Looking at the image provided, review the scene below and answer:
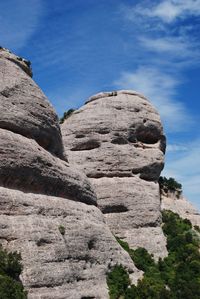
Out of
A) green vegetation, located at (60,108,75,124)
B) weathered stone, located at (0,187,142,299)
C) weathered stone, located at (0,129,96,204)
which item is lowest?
weathered stone, located at (0,187,142,299)

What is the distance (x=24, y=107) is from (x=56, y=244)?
33.6 feet

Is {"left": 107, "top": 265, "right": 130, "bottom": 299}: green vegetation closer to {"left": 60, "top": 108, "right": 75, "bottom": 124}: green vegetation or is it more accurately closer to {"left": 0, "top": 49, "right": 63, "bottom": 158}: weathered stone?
{"left": 0, "top": 49, "right": 63, "bottom": 158}: weathered stone

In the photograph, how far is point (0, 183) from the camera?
31688mm

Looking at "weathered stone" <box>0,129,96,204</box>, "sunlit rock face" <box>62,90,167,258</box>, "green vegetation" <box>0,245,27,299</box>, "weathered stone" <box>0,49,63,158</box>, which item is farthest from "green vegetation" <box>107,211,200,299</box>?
"weathered stone" <box>0,49,63,158</box>

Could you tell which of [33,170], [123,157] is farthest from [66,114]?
[33,170]

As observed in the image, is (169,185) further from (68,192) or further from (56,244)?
(56,244)

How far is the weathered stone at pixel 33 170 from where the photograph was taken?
32281 mm

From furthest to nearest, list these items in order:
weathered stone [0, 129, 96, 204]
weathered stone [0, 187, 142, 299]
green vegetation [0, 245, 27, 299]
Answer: weathered stone [0, 129, 96, 204], weathered stone [0, 187, 142, 299], green vegetation [0, 245, 27, 299]

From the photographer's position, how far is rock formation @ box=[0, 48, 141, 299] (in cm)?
2977

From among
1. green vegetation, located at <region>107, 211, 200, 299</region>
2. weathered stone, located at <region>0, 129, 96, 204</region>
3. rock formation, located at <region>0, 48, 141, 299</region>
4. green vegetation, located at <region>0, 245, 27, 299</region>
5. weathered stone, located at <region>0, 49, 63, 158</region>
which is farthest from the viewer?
green vegetation, located at <region>107, 211, 200, 299</region>

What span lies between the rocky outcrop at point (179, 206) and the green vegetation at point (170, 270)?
2603mm

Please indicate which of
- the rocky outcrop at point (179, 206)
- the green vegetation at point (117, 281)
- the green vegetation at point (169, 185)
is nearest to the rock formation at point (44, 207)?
the green vegetation at point (117, 281)

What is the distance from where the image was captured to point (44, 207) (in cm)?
3319

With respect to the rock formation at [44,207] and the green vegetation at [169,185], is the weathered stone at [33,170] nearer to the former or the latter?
the rock formation at [44,207]
